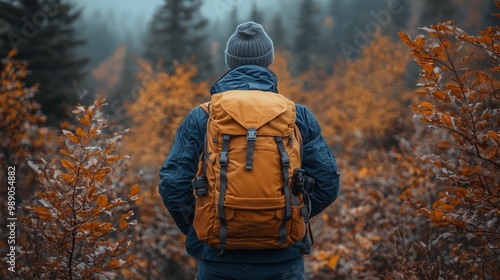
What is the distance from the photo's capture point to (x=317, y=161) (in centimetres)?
230

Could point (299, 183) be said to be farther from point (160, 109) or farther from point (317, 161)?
point (160, 109)

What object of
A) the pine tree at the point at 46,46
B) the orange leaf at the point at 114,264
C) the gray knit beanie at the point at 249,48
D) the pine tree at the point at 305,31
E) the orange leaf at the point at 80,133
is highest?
the pine tree at the point at 305,31

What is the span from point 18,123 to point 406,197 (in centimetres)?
525

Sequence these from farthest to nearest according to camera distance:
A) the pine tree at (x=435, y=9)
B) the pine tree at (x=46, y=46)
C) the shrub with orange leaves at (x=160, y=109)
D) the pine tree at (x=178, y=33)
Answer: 1. the pine tree at (x=178, y=33)
2. the pine tree at (x=435, y=9)
3. the pine tree at (x=46, y=46)
4. the shrub with orange leaves at (x=160, y=109)

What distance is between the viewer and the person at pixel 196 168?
2.12 metres

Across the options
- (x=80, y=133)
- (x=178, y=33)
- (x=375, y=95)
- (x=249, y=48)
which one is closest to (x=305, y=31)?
(x=178, y=33)

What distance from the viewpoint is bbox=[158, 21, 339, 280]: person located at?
2123mm

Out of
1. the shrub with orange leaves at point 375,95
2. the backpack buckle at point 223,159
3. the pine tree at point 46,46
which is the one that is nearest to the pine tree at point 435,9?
the shrub with orange leaves at point 375,95

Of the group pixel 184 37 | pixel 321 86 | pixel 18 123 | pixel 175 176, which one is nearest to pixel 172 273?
pixel 18 123

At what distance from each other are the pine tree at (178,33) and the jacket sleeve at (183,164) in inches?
912

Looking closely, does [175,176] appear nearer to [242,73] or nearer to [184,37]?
[242,73]

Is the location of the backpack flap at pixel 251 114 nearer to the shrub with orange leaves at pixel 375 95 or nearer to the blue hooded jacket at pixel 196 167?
the blue hooded jacket at pixel 196 167

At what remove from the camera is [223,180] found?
78.9 inches

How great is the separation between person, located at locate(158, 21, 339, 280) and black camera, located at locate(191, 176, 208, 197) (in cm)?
18
